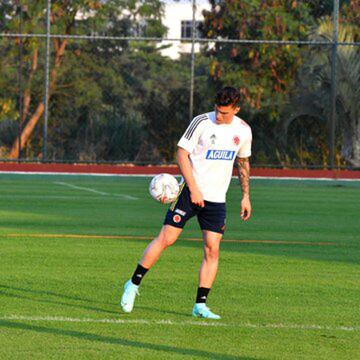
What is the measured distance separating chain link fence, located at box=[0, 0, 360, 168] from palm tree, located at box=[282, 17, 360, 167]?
0.03m

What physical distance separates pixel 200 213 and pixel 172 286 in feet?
6.18

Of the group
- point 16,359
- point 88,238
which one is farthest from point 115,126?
point 16,359

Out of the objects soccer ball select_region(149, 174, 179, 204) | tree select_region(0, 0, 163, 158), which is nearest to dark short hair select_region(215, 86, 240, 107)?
soccer ball select_region(149, 174, 179, 204)

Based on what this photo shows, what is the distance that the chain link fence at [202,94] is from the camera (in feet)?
114

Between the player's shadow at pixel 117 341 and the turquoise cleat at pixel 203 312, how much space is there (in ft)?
4.12

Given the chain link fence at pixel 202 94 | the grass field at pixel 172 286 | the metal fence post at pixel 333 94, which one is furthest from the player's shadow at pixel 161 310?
the metal fence post at pixel 333 94

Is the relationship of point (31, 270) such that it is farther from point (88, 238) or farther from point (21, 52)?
point (21, 52)

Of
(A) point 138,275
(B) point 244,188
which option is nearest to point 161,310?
(A) point 138,275

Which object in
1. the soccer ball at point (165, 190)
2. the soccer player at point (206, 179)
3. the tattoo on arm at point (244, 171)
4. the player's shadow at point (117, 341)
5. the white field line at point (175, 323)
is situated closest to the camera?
the player's shadow at point (117, 341)

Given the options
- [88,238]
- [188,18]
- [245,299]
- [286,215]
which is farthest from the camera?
[188,18]

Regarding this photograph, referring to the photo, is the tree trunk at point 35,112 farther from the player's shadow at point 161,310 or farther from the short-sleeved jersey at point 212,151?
the short-sleeved jersey at point 212,151

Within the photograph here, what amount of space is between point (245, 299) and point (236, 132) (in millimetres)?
1741

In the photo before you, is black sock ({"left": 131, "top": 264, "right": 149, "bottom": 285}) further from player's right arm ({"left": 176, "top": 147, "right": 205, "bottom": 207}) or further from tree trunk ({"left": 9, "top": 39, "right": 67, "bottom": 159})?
tree trunk ({"left": 9, "top": 39, "right": 67, "bottom": 159})

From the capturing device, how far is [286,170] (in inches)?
Result: 1359
